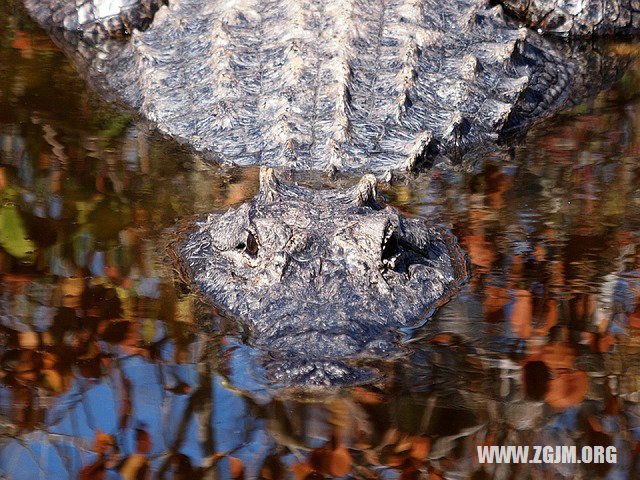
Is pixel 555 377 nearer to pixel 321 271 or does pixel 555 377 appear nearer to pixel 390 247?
pixel 390 247

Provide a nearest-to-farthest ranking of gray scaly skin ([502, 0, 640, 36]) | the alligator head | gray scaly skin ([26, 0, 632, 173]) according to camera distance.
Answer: the alligator head
gray scaly skin ([26, 0, 632, 173])
gray scaly skin ([502, 0, 640, 36])

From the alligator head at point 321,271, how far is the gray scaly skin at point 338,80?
1.19 meters

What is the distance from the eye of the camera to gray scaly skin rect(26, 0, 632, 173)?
21.0 feet

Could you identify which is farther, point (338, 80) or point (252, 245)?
point (338, 80)

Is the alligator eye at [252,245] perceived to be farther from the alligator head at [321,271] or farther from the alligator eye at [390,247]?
the alligator eye at [390,247]

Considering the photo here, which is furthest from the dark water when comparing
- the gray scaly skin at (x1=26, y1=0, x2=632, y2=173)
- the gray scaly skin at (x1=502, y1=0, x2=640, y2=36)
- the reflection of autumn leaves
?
the gray scaly skin at (x1=502, y1=0, x2=640, y2=36)

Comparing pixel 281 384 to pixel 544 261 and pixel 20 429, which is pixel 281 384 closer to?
pixel 20 429

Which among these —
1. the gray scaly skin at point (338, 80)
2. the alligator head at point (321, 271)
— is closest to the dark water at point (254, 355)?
the alligator head at point (321, 271)

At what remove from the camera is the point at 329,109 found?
6512mm

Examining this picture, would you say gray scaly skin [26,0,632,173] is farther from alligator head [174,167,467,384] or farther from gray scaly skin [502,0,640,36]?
alligator head [174,167,467,384]

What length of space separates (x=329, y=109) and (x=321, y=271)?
221 centimetres

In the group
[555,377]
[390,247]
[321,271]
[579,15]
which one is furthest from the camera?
[579,15]

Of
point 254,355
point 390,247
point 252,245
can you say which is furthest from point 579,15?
point 254,355

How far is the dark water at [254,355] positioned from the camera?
3547mm
